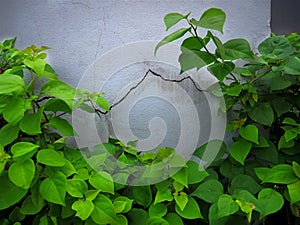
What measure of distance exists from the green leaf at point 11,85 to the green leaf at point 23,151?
0.14 m

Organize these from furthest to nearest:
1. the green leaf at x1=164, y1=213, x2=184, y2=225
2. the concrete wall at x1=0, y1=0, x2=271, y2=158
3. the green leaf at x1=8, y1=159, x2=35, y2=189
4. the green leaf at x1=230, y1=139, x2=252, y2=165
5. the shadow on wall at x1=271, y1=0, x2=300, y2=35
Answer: the shadow on wall at x1=271, y1=0, x2=300, y2=35 → the concrete wall at x1=0, y1=0, x2=271, y2=158 → the green leaf at x1=230, y1=139, x2=252, y2=165 → the green leaf at x1=164, y1=213, x2=184, y2=225 → the green leaf at x1=8, y1=159, x2=35, y2=189

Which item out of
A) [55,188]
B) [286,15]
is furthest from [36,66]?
[286,15]

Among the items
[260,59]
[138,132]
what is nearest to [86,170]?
[138,132]

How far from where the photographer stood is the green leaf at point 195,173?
1014 mm

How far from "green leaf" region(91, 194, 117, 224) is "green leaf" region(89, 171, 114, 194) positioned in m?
0.03

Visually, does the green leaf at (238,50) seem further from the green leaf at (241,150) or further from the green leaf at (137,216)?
the green leaf at (137,216)

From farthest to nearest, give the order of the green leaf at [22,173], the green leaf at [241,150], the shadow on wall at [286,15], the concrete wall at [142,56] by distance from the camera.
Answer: the shadow on wall at [286,15]
the concrete wall at [142,56]
the green leaf at [241,150]
the green leaf at [22,173]

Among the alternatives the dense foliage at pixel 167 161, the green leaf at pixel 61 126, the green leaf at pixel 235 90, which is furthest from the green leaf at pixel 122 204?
the green leaf at pixel 235 90

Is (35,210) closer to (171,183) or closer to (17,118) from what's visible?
(17,118)

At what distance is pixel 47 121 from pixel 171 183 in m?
0.40

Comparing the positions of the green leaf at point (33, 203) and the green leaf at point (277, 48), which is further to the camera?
the green leaf at point (277, 48)

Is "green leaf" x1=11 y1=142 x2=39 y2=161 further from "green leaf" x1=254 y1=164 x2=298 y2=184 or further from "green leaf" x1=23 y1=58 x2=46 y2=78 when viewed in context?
"green leaf" x1=254 y1=164 x2=298 y2=184

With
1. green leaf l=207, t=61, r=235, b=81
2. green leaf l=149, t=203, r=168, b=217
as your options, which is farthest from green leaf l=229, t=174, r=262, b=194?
green leaf l=207, t=61, r=235, b=81

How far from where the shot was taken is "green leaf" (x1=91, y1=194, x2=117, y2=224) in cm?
88
